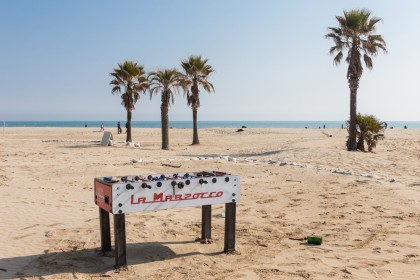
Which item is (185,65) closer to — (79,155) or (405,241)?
(79,155)

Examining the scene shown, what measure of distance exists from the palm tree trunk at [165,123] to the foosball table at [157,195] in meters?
23.0

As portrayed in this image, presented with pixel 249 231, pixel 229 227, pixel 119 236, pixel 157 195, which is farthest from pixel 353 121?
pixel 119 236

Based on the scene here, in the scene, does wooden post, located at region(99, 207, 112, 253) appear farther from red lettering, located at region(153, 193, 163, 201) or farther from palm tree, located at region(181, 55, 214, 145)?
palm tree, located at region(181, 55, 214, 145)

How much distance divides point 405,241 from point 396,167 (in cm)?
1161

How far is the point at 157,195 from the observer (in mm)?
6977

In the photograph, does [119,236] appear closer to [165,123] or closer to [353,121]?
[353,121]

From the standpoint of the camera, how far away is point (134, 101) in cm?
3753

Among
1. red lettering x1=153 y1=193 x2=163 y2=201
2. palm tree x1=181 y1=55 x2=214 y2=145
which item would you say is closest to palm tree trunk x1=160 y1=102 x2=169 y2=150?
palm tree x1=181 y1=55 x2=214 y2=145

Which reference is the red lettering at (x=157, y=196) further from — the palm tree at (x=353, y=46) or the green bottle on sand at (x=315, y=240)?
the palm tree at (x=353, y=46)

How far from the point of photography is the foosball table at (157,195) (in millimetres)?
6684

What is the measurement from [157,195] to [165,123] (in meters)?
24.4

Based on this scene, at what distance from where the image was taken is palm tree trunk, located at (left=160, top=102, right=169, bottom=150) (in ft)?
102

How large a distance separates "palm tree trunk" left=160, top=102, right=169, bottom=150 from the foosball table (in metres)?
23.0

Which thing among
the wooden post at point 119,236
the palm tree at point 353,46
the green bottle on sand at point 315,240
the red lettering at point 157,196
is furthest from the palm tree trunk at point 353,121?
the wooden post at point 119,236
